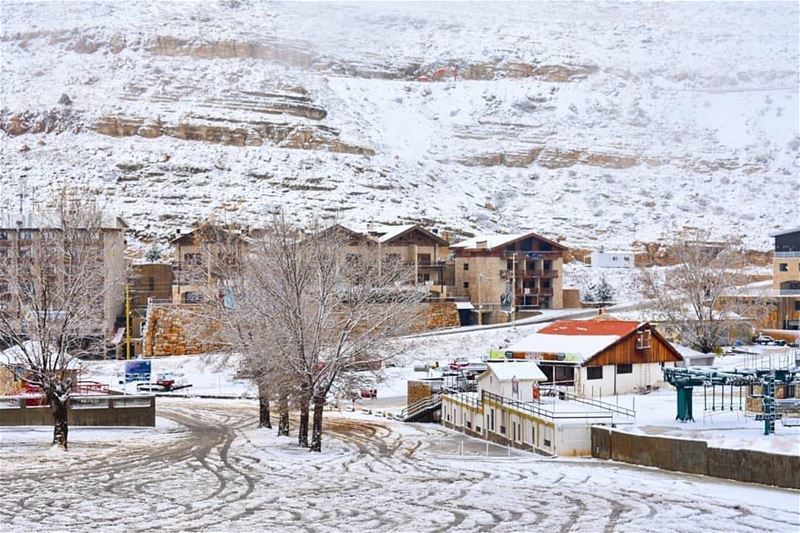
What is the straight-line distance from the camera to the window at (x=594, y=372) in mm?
47188

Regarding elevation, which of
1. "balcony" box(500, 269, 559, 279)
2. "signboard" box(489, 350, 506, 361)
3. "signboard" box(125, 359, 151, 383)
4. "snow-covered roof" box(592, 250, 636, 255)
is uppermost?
"snow-covered roof" box(592, 250, 636, 255)

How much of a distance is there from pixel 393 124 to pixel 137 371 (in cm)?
9869

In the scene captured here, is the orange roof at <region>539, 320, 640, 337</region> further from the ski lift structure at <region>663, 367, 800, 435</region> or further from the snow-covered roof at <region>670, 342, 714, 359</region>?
the ski lift structure at <region>663, 367, 800, 435</region>

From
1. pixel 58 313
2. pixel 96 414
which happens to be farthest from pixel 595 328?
pixel 58 313

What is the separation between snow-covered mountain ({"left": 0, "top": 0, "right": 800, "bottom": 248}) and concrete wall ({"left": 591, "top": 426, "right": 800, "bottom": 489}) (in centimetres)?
7430

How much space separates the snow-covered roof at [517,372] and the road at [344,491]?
9.73 feet

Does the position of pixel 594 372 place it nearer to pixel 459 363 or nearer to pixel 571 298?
pixel 459 363

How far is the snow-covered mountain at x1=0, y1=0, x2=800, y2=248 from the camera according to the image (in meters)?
120

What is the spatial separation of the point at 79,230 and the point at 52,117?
96.9 meters

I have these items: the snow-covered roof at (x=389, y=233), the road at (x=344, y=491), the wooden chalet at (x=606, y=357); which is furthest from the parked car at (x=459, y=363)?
the snow-covered roof at (x=389, y=233)

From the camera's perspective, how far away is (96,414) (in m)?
43.2

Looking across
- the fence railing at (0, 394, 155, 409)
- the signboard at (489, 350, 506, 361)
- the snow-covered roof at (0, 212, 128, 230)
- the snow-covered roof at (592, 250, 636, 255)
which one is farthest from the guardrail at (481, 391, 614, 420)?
the snow-covered roof at (592, 250, 636, 255)

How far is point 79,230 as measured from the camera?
38406 mm

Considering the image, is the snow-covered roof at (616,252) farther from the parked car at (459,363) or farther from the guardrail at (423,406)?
the guardrail at (423,406)
